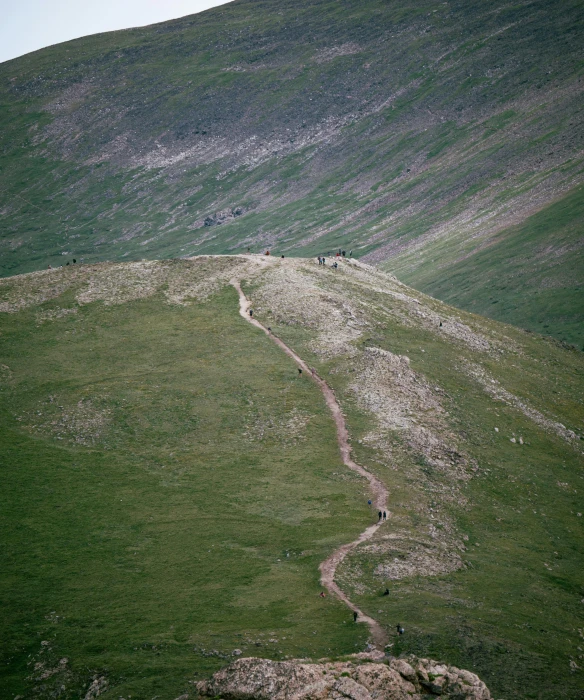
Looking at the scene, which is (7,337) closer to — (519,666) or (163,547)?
(163,547)

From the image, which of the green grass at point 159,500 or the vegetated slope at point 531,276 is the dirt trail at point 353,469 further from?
the vegetated slope at point 531,276

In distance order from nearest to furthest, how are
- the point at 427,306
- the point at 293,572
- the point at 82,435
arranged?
the point at 293,572 < the point at 82,435 < the point at 427,306

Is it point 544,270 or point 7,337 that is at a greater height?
point 7,337

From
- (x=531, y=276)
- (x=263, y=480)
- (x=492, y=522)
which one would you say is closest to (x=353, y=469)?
(x=263, y=480)

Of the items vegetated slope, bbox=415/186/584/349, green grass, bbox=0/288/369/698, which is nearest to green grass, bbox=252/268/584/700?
green grass, bbox=0/288/369/698

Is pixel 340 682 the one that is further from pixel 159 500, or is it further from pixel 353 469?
pixel 353 469

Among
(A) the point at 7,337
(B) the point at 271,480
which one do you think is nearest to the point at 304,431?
(B) the point at 271,480
